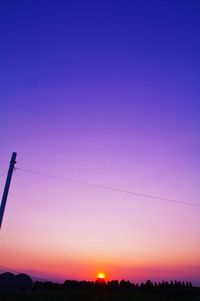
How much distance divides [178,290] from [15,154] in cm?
2621

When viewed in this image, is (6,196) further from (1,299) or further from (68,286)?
(68,286)

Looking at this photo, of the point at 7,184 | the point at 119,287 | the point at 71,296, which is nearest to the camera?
the point at 7,184

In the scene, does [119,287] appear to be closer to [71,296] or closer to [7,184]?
[71,296]

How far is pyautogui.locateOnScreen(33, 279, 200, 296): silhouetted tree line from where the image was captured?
31.9 m

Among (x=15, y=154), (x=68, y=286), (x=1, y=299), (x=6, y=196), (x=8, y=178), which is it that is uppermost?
(x=15, y=154)

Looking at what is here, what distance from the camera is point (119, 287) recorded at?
32.4 metres

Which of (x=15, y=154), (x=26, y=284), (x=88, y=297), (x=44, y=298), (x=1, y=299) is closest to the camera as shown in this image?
(x=15, y=154)

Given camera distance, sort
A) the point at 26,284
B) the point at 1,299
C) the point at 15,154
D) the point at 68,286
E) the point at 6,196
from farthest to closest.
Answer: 1. the point at 26,284
2. the point at 68,286
3. the point at 1,299
4. the point at 15,154
5. the point at 6,196

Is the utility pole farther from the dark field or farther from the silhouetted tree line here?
the silhouetted tree line

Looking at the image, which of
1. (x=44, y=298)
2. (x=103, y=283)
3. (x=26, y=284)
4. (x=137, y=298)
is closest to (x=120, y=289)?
(x=103, y=283)

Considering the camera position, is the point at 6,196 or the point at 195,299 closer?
the point at 6,196

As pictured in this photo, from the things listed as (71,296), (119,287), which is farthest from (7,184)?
(119,287)

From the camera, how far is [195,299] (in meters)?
30.8

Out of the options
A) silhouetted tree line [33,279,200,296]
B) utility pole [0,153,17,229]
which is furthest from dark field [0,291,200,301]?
utility pole [0,153,17,229]
